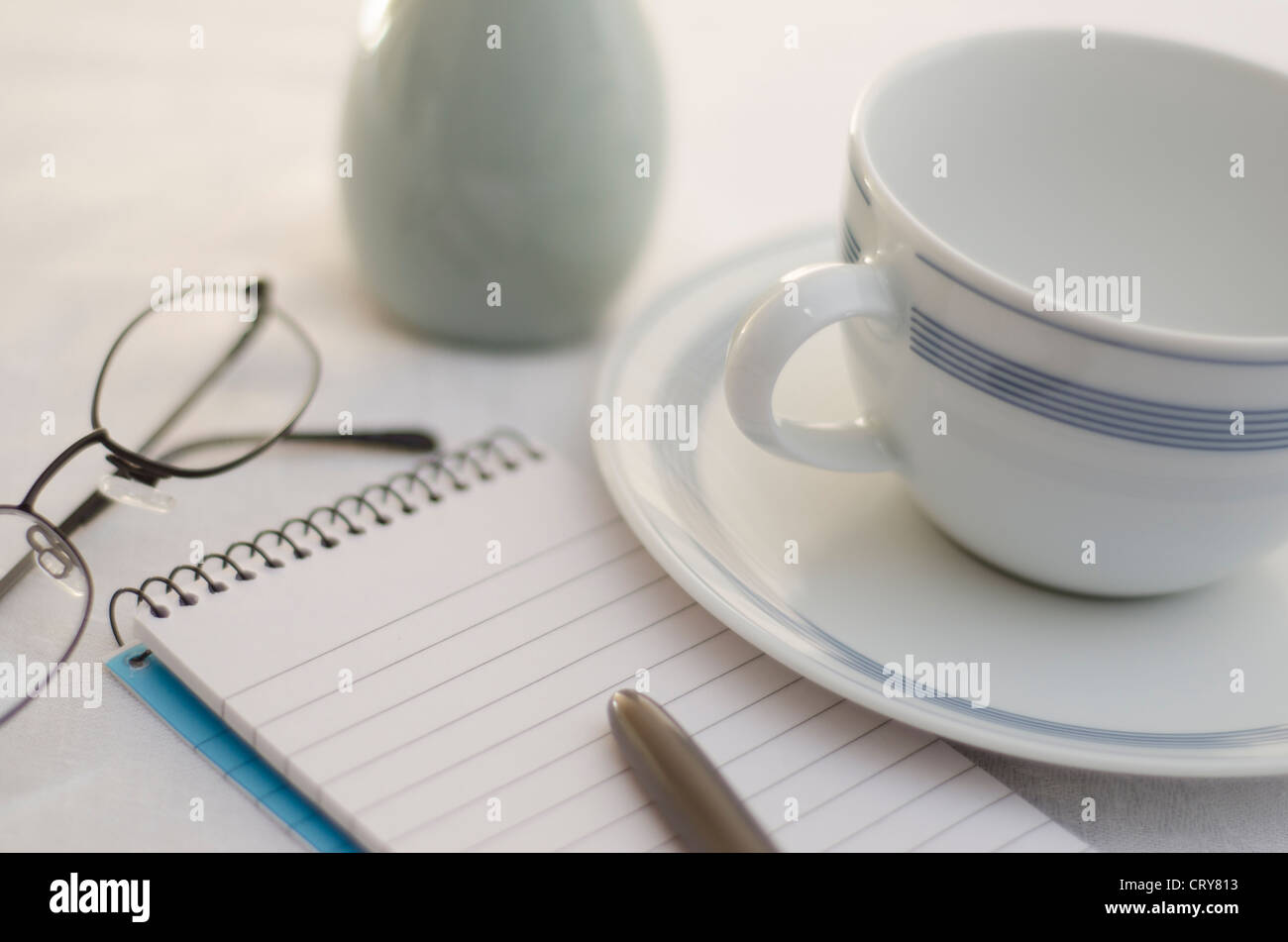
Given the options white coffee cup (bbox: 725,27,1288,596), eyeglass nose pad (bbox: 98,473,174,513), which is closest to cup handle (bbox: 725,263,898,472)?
white coffee cup (bbox: 725,27,1288,596)

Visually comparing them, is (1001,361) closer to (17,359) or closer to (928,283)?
(928,283)

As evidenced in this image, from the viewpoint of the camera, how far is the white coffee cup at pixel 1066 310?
36cm

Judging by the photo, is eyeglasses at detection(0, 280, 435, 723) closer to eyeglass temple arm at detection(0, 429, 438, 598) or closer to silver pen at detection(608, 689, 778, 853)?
eyeglass temple arm at detection(0, 429, 438, 598)

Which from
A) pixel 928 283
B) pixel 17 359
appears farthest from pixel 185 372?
pixel 928 283

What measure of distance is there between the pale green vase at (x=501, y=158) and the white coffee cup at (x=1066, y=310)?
0.44 ft

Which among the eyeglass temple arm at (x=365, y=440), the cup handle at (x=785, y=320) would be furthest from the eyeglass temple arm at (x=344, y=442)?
the cup handle at (x=785, y=320)

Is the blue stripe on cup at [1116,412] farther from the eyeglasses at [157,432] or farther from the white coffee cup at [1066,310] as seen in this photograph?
the eyeglasses at [157,432]

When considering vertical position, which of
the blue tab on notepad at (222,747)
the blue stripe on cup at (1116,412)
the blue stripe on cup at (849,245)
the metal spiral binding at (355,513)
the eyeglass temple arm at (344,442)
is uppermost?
the blue stripe on cup at (849,245)

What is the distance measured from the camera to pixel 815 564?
446mm

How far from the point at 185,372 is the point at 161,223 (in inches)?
5.4

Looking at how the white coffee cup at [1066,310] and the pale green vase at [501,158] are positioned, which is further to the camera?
the pale green vase at [501,158]

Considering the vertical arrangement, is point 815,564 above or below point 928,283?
below
